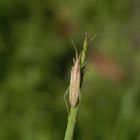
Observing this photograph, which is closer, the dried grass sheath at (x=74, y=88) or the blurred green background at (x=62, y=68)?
the dried grass sheath at (x=74, y=88)

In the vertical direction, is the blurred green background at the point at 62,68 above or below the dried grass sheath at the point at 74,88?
above

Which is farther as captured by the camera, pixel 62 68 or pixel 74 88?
pixel 62 68

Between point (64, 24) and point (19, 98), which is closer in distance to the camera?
point (19, 98)

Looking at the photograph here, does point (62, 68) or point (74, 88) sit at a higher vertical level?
point (62, 68)

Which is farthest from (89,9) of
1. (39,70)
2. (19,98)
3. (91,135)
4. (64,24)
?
(91,135)

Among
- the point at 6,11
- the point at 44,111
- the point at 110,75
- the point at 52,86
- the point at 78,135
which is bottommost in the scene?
the point at 78,135

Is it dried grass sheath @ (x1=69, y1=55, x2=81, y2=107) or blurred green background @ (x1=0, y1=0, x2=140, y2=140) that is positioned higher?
blurred green background @ (x1=0, y1=0, x2=140, y2=140)

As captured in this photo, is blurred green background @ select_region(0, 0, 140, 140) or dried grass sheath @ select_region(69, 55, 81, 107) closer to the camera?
dried grass sheath @ select_region(69, 55, 81, 107)

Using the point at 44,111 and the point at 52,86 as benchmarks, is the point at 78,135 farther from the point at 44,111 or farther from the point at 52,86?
the point at 52,86
